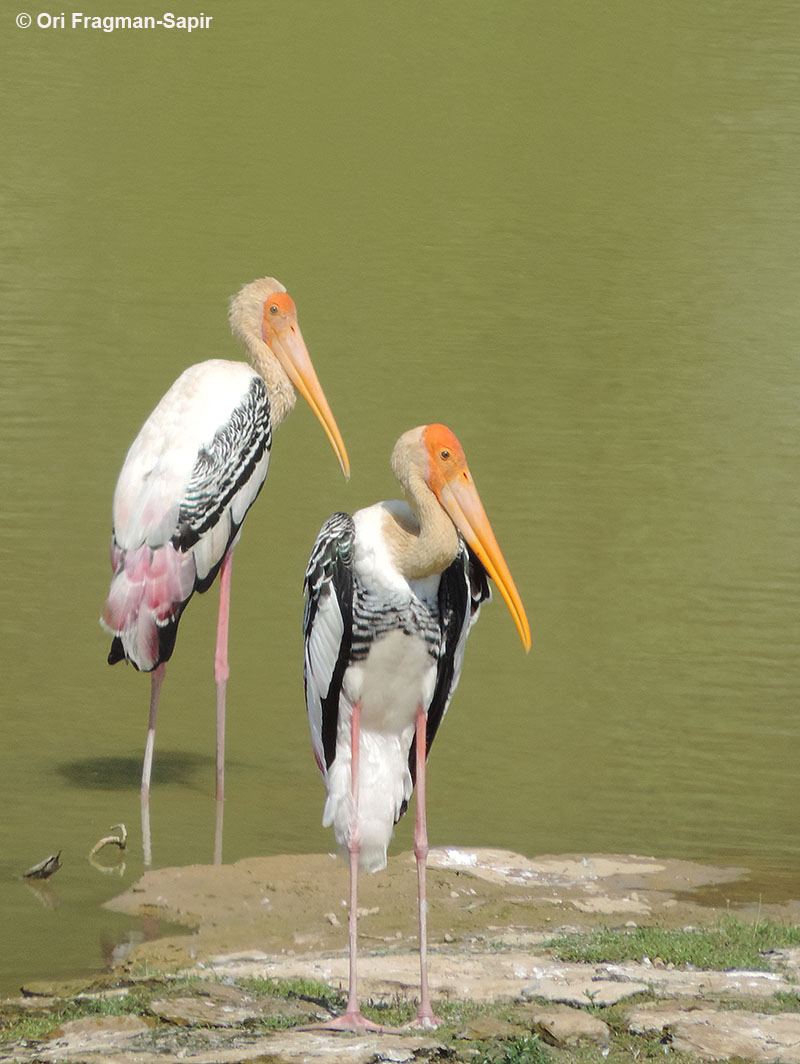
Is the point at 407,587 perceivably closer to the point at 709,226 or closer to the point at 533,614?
the point at 533,614

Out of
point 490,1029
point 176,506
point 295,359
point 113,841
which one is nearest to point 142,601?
point 176,506

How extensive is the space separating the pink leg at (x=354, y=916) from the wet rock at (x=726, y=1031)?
2.25 ft

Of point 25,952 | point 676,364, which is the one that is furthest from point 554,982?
point 676,364

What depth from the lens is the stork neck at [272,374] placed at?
9.36 meters

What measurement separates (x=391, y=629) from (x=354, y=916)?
0.78m

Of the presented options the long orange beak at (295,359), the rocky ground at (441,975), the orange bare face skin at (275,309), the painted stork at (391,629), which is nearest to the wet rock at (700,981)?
the rocky ground at (441,975)

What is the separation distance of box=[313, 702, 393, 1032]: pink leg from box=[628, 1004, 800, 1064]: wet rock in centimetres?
69

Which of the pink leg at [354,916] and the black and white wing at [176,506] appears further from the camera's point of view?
the black and white wing at [176,506]

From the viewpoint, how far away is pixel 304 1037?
5.32 meters

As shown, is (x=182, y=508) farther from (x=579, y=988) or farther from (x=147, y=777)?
(x=579, y=988)

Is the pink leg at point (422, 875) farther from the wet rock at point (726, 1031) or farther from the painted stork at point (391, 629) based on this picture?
the wet rock at point (726, 1031)

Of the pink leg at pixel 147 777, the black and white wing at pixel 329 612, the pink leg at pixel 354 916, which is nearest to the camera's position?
the pink leg at pixel 354 916

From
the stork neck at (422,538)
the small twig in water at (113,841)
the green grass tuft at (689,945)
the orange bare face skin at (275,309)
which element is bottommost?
the green grass tuft at (689,945)

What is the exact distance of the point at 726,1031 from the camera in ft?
17.5
